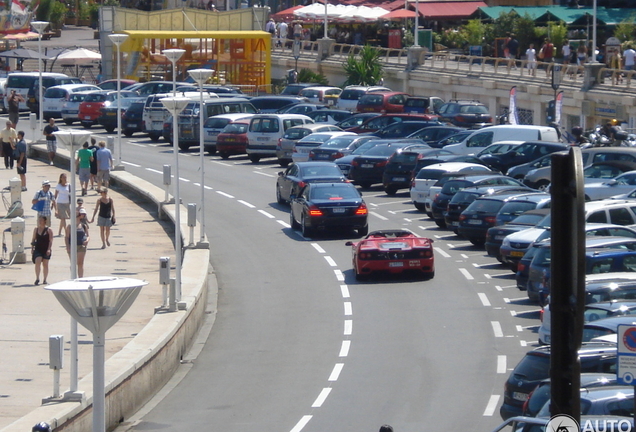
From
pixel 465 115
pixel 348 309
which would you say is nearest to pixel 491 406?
pixel 348 309

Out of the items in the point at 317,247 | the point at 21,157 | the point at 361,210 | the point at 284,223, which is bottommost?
the point at 317,247

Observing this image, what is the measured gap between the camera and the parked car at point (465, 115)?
1734 inches

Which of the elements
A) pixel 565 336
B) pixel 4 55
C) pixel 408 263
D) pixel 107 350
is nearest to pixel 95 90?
pixel 4 55

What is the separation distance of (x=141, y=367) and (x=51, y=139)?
24244mm

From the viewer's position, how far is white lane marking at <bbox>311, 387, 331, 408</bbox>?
50.4 feet

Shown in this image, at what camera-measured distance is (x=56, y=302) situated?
21.7m

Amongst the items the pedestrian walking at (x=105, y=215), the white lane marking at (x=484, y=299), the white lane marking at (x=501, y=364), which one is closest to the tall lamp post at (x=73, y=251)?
the white lane marking at (x=501, y=364)

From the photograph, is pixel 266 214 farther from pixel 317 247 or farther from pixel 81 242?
pixel 81 242

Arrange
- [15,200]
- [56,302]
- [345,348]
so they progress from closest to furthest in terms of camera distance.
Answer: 1. [345,348]
2. [56,302]
3. [15,200]

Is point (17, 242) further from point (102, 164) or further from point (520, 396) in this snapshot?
point (520, 396)

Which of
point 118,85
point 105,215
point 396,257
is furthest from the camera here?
point 118,85

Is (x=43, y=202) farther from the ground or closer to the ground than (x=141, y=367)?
farther from the ground

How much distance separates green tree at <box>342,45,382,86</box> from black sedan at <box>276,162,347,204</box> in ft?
83.6

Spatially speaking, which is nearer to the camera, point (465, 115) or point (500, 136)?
point (500, 136)
